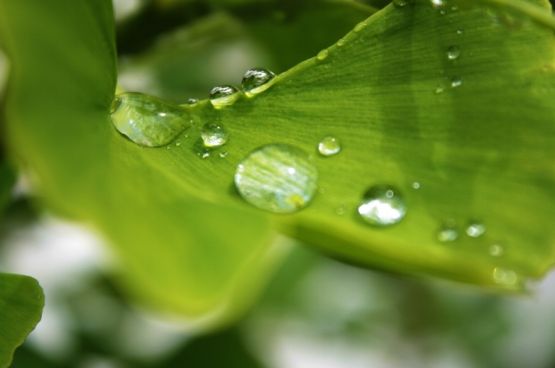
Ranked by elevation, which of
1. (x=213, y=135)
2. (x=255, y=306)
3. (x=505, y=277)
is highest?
(x=213, y=135)

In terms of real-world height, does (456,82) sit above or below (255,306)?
above

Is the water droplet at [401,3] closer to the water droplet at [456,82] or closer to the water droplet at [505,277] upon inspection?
the water droplet at [456,82]

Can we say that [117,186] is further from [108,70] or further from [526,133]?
[526,133]

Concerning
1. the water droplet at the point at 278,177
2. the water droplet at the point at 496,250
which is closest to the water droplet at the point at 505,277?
the water droplet at the point at 496,250

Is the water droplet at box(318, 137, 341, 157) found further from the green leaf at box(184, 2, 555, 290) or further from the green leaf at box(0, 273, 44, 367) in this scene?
the green leaf at box(0, 273, 44, 367)

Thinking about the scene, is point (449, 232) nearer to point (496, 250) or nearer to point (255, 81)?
point (496, 250)

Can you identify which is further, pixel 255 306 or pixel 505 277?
pixel 255 306

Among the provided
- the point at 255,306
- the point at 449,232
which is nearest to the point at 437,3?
the point at 449,232

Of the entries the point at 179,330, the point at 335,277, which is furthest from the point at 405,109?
the point at 335,277
